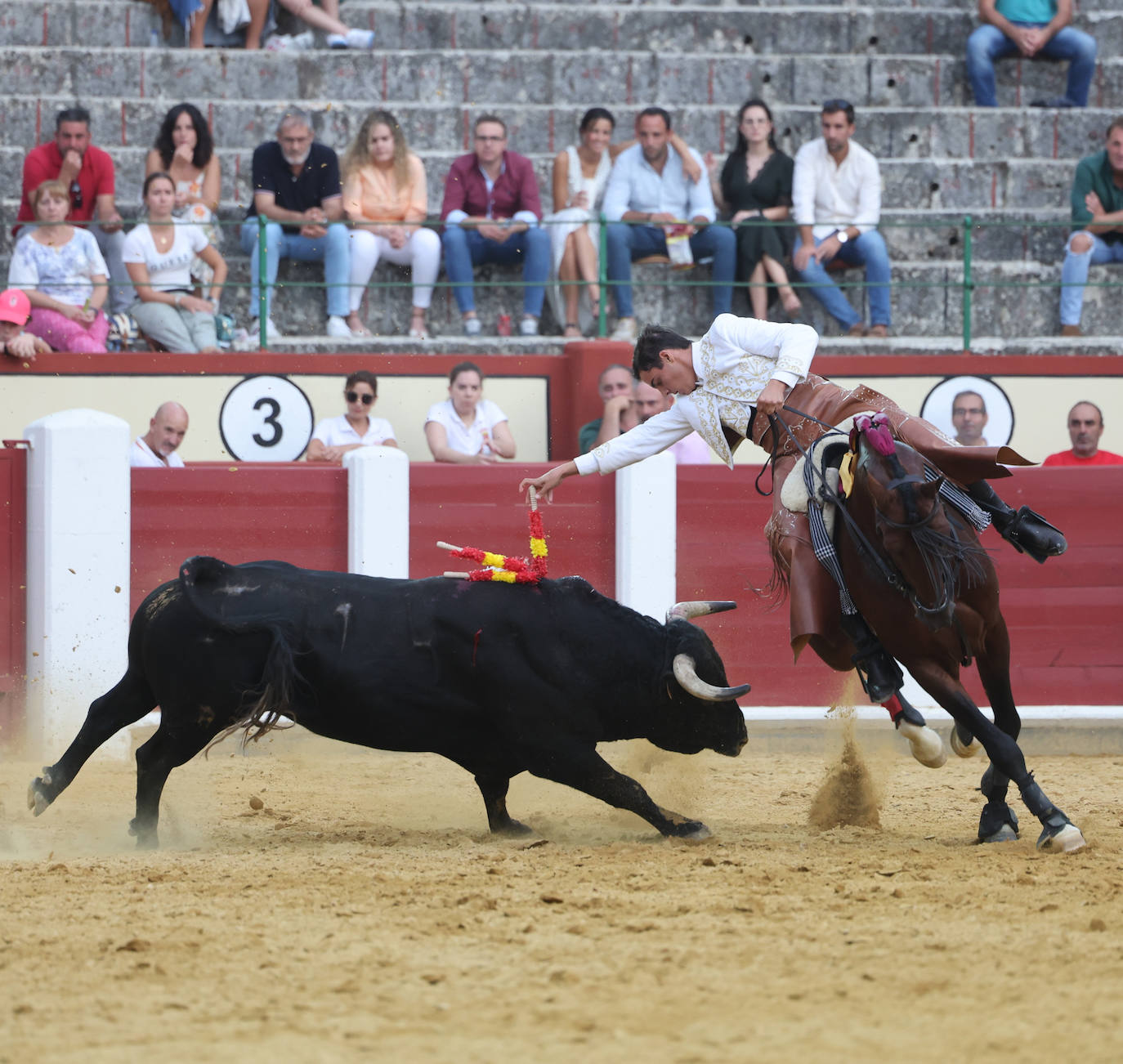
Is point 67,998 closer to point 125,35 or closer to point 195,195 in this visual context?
point 195,195

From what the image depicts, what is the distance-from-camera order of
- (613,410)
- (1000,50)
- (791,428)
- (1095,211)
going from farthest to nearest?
(1000,50), (1095,211), (613,410), (791,428)

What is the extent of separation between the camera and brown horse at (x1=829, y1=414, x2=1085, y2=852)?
13.8 ft

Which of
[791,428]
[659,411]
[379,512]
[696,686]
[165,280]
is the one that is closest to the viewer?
[696,686]

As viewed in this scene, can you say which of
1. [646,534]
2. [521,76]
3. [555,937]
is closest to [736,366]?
[555,937]

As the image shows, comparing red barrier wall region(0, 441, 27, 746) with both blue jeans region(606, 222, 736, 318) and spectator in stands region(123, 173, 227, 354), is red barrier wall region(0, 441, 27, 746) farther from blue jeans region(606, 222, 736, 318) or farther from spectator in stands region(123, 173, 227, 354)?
blue jeans region(606, 222, 736, 318)

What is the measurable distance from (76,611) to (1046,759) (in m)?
3.86

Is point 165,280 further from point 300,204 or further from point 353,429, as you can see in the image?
point 353,429

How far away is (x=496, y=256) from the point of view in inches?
345

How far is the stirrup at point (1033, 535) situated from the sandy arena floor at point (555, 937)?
763 millimetres

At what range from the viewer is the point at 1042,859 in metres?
4.14

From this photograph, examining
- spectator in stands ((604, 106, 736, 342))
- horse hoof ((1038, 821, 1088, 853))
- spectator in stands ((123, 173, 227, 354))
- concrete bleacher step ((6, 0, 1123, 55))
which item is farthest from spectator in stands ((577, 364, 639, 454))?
concrete bleacher step ((6, 0, 1123, 55))

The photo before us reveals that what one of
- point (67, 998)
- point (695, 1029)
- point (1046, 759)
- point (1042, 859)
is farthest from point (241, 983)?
point (1046, 759)

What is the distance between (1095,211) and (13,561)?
6.08m

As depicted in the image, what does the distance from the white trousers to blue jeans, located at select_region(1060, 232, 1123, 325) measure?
3411 millimetres
